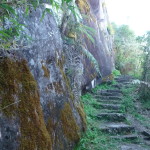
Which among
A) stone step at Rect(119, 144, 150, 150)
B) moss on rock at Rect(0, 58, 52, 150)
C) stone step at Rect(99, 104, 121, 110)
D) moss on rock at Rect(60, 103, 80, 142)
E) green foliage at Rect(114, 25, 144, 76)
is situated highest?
green foliage at Rect(114, 25, 144, 76)

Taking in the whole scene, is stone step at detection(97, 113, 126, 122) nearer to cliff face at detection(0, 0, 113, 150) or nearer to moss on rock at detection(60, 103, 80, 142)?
cliff face at detection(0, 0, 113, 150)

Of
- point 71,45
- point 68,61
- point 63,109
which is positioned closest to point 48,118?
point 63,109

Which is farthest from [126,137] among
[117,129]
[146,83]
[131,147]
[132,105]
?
[146,83]

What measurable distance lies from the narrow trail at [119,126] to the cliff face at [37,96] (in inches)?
45.6

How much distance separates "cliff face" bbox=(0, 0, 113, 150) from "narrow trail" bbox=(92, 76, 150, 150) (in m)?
1.16

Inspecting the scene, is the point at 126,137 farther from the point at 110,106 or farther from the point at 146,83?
the point at 146,83

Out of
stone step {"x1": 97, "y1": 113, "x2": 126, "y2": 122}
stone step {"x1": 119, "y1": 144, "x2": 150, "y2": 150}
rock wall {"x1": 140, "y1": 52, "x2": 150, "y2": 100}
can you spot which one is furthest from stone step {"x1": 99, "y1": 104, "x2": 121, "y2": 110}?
stone step {"x1": 119, "y1": 144, "x2": 150, "y2": 150}

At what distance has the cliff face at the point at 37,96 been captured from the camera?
92.7 inches

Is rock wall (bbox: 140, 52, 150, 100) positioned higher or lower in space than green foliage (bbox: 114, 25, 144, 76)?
lower

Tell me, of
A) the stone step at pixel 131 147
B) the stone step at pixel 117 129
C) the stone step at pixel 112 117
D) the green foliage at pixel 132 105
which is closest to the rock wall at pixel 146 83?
the green foliage at pixel 132 105

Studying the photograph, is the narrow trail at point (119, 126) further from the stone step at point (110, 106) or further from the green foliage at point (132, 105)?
the green foliage at point (132, 105)

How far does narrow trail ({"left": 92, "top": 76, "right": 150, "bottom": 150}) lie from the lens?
4.72 m

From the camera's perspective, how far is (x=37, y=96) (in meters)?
2.89

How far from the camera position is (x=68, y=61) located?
4789 mm
